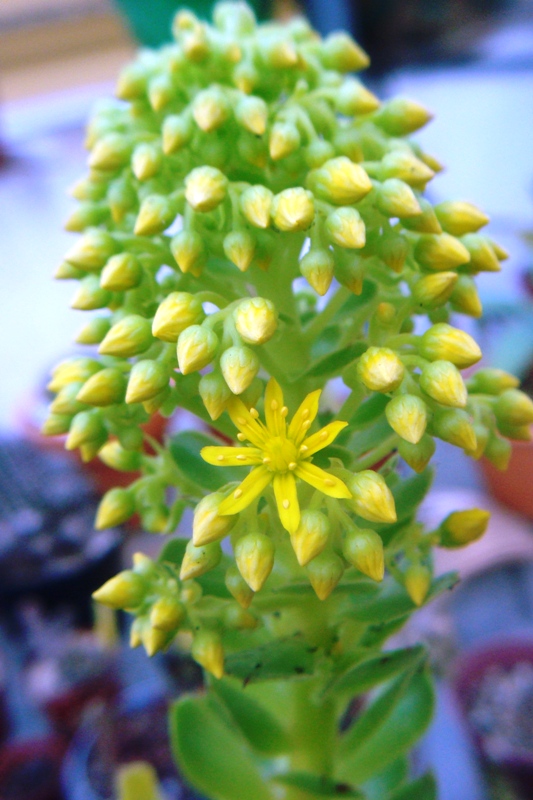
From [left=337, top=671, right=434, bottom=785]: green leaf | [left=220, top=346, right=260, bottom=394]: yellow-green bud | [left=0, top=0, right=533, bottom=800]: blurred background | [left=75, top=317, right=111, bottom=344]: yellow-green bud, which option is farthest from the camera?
[left=0, top=0, right=533, bottom=800]: blurred background

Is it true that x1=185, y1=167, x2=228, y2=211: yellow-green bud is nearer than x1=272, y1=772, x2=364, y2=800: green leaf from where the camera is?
Yes

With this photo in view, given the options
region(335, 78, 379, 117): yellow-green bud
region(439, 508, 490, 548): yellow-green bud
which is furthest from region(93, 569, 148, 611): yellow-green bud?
region(335, 78, 379, 117): yellow-green bud

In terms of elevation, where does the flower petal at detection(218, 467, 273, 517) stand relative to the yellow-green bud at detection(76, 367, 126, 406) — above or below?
below

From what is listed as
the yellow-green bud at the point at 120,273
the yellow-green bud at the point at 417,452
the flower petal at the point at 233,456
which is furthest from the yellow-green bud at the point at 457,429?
the yellow-green bud at the point at 120,273

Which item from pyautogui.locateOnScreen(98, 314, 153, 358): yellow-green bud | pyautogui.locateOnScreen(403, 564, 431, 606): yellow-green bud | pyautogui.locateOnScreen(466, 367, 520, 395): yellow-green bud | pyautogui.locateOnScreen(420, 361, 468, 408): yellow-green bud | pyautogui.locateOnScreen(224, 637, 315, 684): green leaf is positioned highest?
pyautogui.locateOnScreen(98, 314, 153, 358): yellow-green bud

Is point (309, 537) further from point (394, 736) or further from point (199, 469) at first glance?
point (394, 736)

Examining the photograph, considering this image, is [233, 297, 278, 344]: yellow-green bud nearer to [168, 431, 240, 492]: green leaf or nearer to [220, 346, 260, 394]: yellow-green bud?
[220, 346, 260, 394]: yellow-green bud
